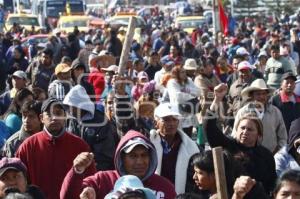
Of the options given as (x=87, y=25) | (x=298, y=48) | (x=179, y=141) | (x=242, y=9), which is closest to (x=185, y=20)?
(x=87, y=25)

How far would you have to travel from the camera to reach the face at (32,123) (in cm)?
901

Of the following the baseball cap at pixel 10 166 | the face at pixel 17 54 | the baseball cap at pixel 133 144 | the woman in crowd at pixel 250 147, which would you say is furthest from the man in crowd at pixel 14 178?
the face at pixel 17 54

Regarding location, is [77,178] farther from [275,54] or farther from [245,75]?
[275,54]

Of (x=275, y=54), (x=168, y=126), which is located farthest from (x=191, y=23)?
(x=168, y=126)

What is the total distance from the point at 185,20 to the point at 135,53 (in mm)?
20065

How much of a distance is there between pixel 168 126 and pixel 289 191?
2574 millimetres

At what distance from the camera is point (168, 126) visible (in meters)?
8.65

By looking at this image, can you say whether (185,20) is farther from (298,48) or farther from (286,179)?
(286,179)

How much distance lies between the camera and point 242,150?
8.22m

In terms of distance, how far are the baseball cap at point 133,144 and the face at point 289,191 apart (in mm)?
1157

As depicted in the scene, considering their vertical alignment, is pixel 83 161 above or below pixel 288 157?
above

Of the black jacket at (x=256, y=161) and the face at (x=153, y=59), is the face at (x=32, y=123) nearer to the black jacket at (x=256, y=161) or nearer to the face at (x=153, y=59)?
the black jacket at (x=256, y=161)

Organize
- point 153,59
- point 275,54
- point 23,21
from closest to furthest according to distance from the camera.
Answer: point 275,54, point 153,59, point 23,21

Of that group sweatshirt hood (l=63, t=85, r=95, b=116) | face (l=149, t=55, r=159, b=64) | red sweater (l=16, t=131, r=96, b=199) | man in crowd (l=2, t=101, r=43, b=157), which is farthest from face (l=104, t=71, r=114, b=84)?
red sweater (l=16, t=131, r=96, b=199)
